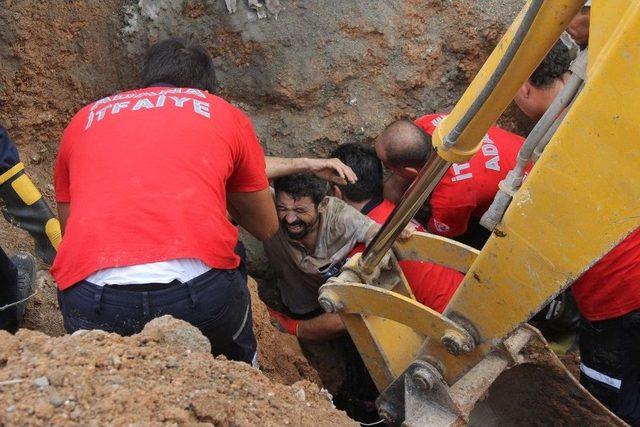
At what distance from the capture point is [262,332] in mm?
3555

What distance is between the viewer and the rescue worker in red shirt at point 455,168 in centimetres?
368

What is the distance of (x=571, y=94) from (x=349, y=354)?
2.41 m

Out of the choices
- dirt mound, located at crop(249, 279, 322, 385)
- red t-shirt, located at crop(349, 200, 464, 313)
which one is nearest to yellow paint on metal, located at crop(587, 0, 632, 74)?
red t-shirt, located at crop(349, 200, 464, 313)

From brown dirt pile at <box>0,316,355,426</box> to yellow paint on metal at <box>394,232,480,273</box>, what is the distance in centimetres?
94

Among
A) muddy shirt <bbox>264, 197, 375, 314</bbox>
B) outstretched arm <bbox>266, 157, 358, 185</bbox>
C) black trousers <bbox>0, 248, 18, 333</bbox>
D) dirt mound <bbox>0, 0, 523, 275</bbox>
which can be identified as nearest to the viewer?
black trousers <bbox>0, 248, 18, 333</bbox>

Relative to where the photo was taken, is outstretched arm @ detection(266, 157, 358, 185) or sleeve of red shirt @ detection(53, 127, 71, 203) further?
outstretched arm @ detection(266, 157, 358, 185)

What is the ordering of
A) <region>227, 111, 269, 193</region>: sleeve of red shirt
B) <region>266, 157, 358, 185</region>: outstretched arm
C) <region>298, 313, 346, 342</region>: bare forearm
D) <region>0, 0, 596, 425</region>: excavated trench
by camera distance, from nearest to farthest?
1. <region>227, 111, 269, 193</region>: sleeve of red shirt
2. <region>266, 157, 358, 185</region>: outstretched arm
3. <region>298, 313, 346, 342</region>: bare forearm
4. <region>0, 0, 596, 425</region>: excavated trench

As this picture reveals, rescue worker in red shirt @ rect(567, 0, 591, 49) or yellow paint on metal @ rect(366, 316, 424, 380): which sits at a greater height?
rescue worker in red shirt @ rect(567, 0, 591, 49)

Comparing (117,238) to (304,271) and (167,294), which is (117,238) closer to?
(167,294)

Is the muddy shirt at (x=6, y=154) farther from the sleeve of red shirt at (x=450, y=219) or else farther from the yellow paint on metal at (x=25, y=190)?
the sleeve of red shirt at (x=450, y=219)

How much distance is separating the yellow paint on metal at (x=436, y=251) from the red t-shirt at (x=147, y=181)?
0.74m

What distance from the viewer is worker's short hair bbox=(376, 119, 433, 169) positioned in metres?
3.71

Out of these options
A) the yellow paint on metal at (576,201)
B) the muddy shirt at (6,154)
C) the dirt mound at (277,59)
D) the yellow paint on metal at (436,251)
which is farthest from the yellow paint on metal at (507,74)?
the dirt mound at (277,59)

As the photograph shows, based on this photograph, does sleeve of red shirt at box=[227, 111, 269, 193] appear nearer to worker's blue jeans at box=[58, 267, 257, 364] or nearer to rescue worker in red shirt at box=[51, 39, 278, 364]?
rescue worker in red shirt at box=[51, 39, 278, 364]
